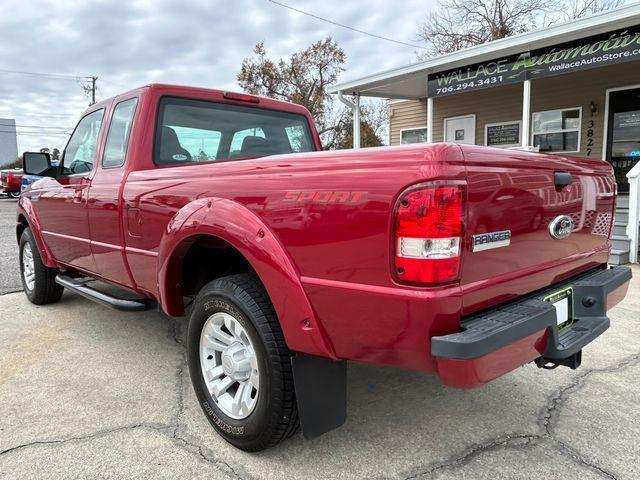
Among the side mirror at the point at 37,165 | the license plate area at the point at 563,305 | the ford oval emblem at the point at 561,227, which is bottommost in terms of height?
the license plate area at the point at 563,305

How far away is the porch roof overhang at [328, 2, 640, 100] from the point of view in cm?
754

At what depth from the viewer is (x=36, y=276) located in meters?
4.91

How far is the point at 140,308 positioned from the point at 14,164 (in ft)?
257

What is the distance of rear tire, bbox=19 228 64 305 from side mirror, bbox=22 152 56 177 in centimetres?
69

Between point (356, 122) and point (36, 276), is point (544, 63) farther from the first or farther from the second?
point (36, 276)

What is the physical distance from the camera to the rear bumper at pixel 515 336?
1690 millimetres

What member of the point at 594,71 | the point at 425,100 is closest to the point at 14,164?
the point at 425,100

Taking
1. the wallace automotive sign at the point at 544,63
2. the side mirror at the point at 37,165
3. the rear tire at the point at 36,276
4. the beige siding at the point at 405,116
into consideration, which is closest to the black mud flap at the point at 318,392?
the side mirror at the point at 37,165

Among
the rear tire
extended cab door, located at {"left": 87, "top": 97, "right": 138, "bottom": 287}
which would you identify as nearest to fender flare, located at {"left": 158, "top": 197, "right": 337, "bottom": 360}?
extended cab door, located at {"left": 87, "top": 97, "right": 138, "bottom": 287}

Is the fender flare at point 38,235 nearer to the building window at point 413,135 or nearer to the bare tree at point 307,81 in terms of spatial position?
the building window at point 413,135

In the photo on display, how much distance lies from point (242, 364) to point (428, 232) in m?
1.21

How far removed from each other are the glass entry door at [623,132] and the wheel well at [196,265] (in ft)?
31.5

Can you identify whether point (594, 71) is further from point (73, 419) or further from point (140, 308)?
point (73, 419)

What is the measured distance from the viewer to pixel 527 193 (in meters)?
2.07
